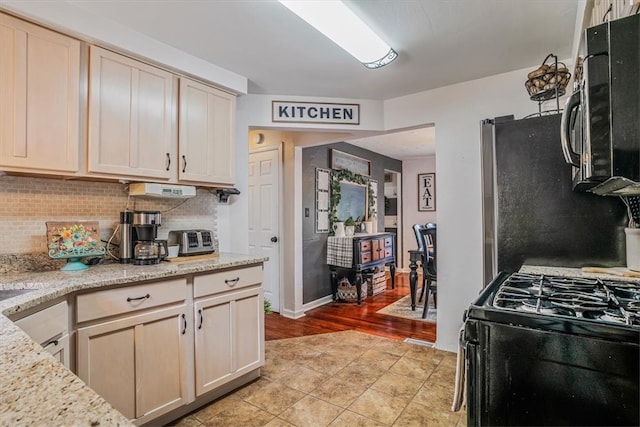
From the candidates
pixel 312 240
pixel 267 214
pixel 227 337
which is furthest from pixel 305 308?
pixel 227 337

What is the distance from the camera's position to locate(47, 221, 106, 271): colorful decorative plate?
1849 mm

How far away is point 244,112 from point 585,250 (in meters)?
2.63

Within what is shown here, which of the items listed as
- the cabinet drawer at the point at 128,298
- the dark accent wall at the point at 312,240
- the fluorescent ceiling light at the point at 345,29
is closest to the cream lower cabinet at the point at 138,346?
the cabinet drawer at the point at 128,298

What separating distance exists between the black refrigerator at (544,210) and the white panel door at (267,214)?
9.14 ft

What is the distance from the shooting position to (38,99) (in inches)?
67.4

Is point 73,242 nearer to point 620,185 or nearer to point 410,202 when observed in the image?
point 620,185

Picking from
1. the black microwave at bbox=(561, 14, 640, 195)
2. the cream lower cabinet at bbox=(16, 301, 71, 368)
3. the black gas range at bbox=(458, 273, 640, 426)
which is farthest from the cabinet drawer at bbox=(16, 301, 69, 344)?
the black microwave at bbox=(561, 14, 640, 195)

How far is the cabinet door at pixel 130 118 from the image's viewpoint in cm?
192

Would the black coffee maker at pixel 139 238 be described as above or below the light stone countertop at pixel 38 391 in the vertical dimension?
above

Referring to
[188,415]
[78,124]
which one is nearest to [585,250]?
[188,415]

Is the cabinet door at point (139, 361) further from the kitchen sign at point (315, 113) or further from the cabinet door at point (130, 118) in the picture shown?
the kitchen sign at point (315, 113)

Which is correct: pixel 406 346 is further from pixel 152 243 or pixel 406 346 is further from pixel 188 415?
pixel 152 243

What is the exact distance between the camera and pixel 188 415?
2.00 metres

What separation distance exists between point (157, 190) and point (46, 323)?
0.99 metres
